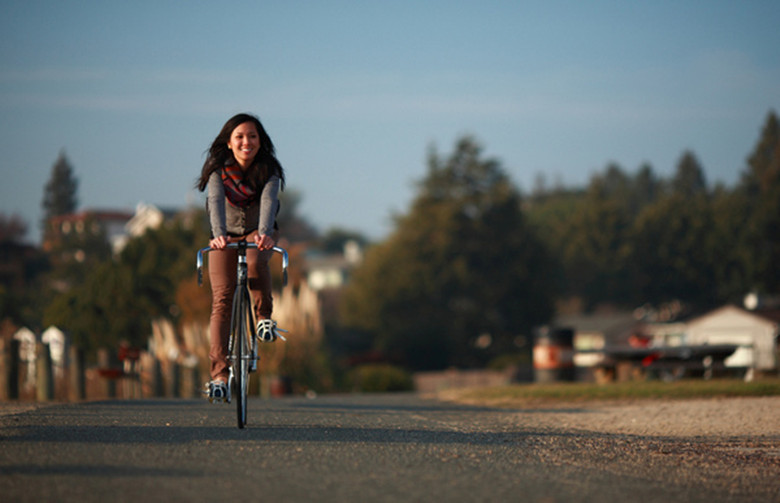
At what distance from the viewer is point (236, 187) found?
24.8 ft

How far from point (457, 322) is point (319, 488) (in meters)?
67.9

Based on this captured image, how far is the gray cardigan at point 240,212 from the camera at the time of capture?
24.1 ft

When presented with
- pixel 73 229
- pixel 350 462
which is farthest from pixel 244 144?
pixel 73 229

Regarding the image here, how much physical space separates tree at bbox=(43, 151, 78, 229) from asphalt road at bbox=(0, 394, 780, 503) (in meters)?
107

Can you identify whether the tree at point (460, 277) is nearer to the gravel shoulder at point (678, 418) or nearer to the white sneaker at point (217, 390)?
the gravel shoulder at point (678, 418)

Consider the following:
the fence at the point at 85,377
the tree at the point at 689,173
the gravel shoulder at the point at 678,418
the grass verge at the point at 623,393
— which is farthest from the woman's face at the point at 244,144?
the tree at the point at 689,173

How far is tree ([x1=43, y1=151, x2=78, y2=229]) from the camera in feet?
364

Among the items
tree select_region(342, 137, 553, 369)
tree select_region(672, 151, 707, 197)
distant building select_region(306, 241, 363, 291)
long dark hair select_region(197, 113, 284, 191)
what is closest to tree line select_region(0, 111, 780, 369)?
tree select_region(342, 137, 553, 369)

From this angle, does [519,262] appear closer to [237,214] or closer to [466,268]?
[466,268]

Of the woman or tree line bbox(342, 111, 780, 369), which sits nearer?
the woman

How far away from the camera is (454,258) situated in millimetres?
75500

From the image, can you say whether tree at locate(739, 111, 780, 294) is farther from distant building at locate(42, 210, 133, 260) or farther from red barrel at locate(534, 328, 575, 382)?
red barrel at locate(534, 328, 575, 382)

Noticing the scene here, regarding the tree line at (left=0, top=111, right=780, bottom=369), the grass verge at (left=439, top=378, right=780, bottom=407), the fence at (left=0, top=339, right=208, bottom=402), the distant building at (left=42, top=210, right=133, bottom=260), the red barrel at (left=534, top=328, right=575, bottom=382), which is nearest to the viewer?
the fence at (left=0, top=339, right=208, bottom=402)

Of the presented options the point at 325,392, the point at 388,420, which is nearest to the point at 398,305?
the point at 325,392
